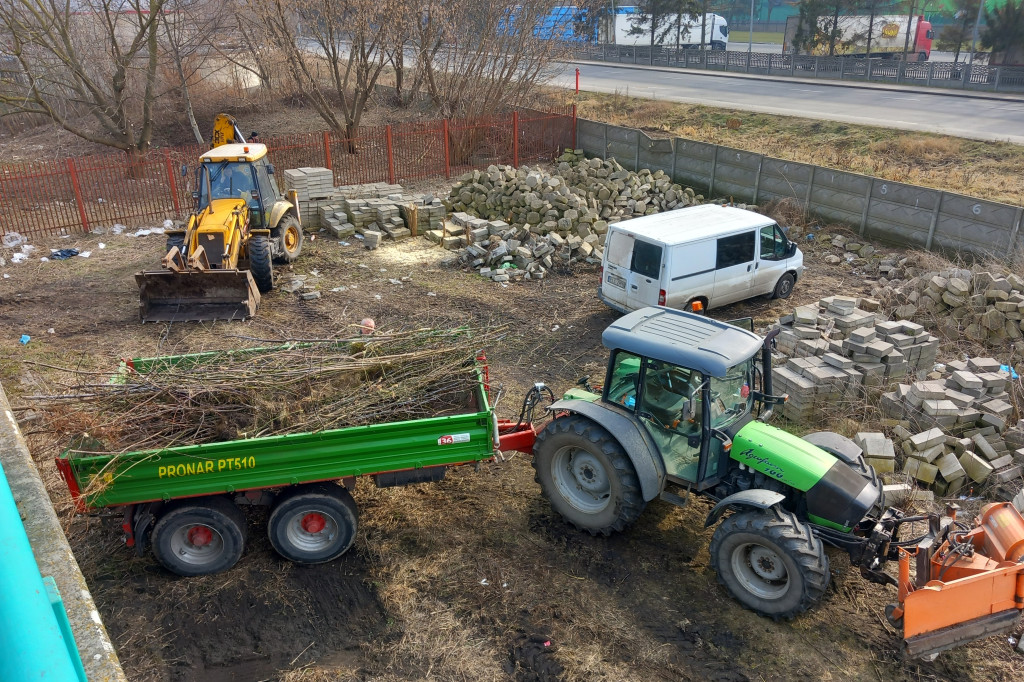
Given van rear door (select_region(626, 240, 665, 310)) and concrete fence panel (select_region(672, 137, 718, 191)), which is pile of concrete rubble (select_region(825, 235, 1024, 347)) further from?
concrete fence panel (select_region(672, 137, 718, 191))

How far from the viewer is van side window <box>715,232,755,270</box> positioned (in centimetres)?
1100

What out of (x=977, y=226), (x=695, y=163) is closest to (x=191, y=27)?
(x=695, y=163)

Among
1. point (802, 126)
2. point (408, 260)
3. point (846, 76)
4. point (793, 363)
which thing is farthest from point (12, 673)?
point (846, 76)

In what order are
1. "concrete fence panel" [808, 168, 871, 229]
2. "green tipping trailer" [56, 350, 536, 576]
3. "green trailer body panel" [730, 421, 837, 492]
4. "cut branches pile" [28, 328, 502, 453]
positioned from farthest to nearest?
"concrete fence panel" [808, 168, 871, 229] < "cut branches pile" [28, 328, 502, 453] < "green tipping trailer" [56, 350, 536, 576] < "green trailer body panel" [730, 421, 837, 492]

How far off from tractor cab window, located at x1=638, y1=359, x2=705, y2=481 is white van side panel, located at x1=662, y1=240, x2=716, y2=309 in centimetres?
459

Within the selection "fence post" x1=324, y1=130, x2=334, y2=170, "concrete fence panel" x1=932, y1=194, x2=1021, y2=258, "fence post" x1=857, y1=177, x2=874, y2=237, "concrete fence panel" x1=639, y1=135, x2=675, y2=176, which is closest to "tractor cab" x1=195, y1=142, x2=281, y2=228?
"fence post" x1=324, y1=130, x2=334, y2=170

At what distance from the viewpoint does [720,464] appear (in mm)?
6062

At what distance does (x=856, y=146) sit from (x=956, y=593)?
17090 millimetres

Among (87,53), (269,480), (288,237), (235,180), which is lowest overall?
(269,480)

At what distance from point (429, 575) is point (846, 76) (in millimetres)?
32706

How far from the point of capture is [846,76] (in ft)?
104

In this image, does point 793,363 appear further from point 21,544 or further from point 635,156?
point 635,156

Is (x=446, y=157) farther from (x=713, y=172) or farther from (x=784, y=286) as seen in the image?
(x=784, y=286)

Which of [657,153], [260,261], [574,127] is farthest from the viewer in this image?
[574,127]
